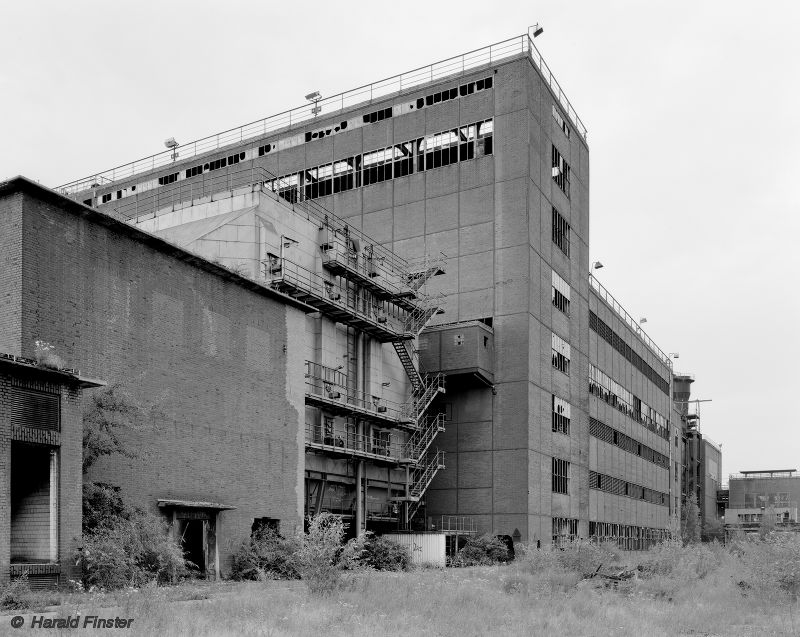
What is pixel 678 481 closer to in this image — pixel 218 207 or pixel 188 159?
pixel 188 159

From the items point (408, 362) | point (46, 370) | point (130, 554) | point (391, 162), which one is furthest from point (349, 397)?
point (46, 370)

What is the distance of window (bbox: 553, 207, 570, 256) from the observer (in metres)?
55.8

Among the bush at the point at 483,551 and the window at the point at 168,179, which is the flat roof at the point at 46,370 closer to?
the bush at the point at 483,551

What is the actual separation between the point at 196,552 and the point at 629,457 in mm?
51089

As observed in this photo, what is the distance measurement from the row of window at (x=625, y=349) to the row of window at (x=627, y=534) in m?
13.6

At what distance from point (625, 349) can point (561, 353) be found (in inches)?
844

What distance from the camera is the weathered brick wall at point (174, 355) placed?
24656 mm

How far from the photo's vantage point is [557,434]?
5397 cm

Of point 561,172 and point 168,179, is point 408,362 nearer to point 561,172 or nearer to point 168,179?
point 561,172

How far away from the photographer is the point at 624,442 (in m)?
72.4

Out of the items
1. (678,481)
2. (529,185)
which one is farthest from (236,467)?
(678,481)

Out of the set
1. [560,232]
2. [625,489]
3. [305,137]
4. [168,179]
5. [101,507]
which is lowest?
[625,489]

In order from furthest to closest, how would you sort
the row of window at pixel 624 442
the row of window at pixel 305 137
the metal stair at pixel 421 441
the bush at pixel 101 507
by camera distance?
the row of window at pixel 624 442 < the row of window at pixel 305 137 < the metal stair at pixel 421 441 < the bush at pixel 101 507

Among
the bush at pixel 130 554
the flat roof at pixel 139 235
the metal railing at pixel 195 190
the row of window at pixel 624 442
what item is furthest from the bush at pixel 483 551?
the bush at pixel 130 554
